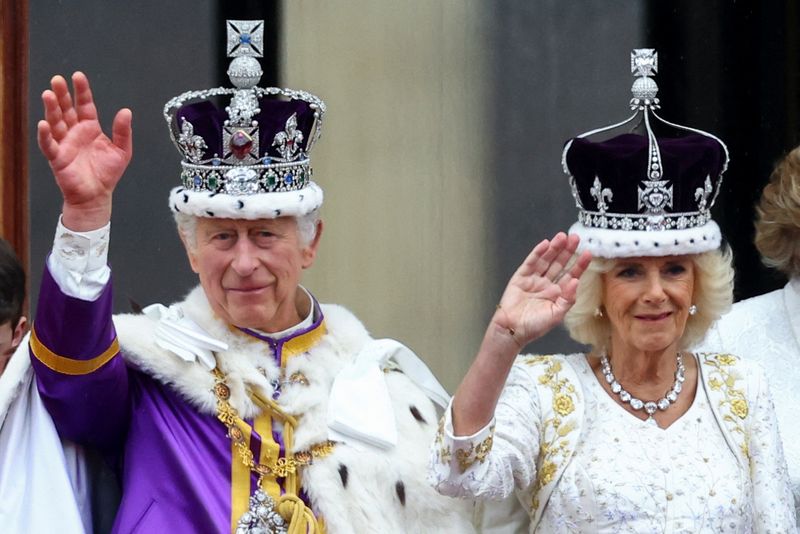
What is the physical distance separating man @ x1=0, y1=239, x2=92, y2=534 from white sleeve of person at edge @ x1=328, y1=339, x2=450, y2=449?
0.60 metres

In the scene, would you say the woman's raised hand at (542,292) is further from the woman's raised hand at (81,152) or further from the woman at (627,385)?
the woman's raised hand at (81,152)

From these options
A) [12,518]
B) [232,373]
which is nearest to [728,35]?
[232,373]

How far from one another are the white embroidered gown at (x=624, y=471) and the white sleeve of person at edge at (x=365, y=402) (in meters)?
0.34

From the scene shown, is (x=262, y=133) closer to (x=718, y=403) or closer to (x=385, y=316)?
(x=718, y=403)

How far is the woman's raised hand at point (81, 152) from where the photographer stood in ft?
12.7

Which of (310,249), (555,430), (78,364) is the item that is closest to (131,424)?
(78,364)

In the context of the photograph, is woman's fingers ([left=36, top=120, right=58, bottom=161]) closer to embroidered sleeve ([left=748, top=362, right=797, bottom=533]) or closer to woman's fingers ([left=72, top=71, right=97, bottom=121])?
woman's fingers ([left=72, top=71, right=97, bottom=121])

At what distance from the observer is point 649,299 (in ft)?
13.4

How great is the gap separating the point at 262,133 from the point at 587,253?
0.84 m

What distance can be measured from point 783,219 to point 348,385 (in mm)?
1269

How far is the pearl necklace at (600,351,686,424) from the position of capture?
13.6 ft

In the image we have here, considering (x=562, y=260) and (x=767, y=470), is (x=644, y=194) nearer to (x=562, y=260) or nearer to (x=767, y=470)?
(x=562, y=260)

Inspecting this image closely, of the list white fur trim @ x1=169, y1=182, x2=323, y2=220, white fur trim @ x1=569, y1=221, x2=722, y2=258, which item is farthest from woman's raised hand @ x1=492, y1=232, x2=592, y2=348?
white fur trim @ x1=169, y1=182, x2=323, y2=220

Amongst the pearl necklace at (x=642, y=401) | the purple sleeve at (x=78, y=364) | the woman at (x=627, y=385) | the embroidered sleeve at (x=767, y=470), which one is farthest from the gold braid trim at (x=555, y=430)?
the purple sleeve at (x=78, y=364)
